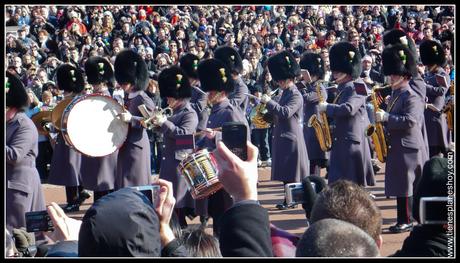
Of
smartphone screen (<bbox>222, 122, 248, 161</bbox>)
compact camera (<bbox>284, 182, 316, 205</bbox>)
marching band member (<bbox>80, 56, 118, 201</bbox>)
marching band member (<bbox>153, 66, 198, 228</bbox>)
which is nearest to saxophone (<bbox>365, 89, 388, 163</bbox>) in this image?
marching band member (<bbox>153, 66, 198, 228</bbox>)

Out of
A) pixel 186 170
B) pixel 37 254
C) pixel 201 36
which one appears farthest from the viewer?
pixel 201 36

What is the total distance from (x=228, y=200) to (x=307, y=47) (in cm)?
1063

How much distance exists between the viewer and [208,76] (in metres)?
8.95

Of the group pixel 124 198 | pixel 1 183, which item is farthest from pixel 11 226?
pixel 124 198

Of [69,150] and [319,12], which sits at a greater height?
[319,12]

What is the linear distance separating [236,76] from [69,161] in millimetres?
2212

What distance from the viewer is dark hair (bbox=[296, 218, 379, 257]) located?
275 centimetres

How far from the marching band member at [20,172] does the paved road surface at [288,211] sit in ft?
6.81

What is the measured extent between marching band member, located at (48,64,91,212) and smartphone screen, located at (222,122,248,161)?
6.10 meters

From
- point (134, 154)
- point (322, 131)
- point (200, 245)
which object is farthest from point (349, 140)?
point (200, 245)

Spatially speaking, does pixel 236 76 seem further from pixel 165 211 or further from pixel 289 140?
pixel 165 211

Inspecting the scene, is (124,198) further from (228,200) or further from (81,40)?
(81,40)

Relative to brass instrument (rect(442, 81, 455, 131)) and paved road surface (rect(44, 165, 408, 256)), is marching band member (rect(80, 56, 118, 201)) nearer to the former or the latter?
paved road surface (rect(44, 165, 408, 256))

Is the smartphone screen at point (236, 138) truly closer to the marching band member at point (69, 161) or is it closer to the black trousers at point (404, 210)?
the black trousers at point (404, 210)
